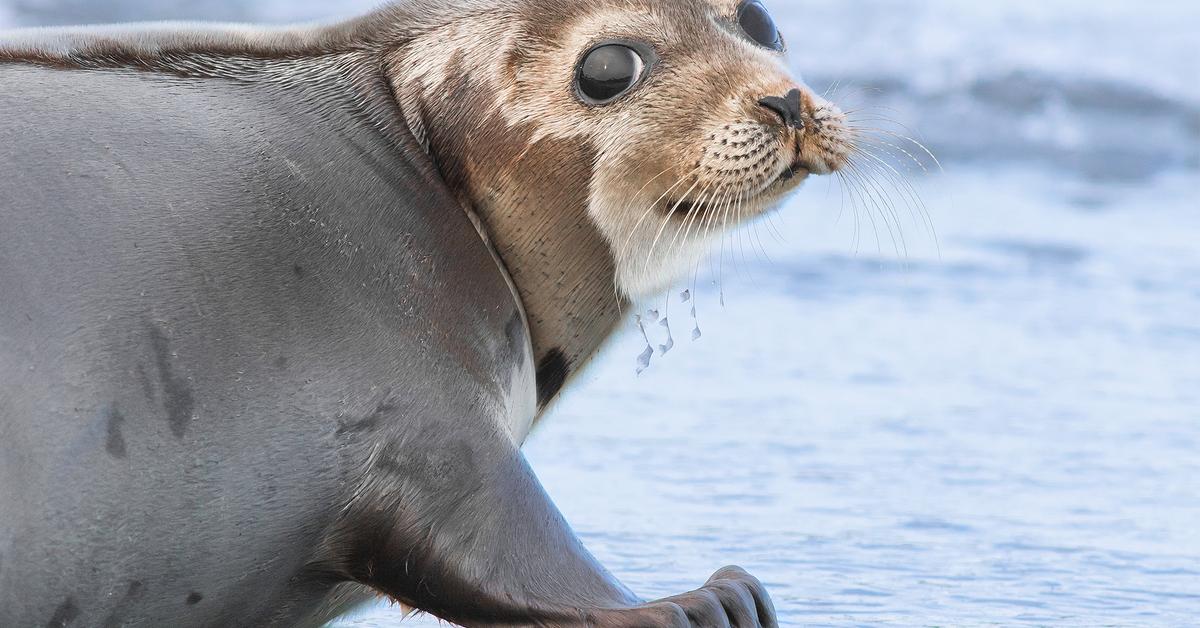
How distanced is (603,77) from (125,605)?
1.49 m

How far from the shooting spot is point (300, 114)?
4.11m

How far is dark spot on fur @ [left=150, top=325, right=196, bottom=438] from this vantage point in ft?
11.6

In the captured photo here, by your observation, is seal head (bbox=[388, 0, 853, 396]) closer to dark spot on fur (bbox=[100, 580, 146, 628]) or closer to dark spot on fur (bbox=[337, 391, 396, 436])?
dark spot on fur (bbox=[337, 391, 396, 436])

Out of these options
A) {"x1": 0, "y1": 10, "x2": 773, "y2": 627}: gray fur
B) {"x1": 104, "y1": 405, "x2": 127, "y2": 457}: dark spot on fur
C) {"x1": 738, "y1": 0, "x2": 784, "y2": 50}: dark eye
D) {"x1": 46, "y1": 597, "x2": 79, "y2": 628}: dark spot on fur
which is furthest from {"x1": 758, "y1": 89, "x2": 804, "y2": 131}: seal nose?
{"x1": 46, "y1": 597, "x2": 79, "y2": 628}: dark spot on fur

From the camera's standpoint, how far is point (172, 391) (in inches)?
139

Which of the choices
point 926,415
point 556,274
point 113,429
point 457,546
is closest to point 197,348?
point 113,429

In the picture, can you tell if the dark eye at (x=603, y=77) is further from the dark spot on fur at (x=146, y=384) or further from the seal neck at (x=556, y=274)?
the dark spot on fur at (x=146, y=384)

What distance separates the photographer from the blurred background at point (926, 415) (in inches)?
204

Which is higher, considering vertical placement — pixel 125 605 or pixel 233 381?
pixel 233 381

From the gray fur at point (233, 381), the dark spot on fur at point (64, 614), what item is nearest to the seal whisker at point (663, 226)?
the gray fur at point (233, 381)

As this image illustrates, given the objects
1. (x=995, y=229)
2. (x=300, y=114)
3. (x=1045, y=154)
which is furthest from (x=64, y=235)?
(x=1045, y=154)

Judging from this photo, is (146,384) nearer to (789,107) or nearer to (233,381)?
(233,381)

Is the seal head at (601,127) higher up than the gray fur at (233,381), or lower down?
higher up

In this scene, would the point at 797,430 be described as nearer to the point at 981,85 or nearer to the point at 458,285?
the point at 458,285
